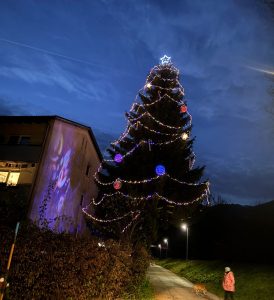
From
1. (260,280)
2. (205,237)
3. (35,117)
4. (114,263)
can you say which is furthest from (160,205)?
(205,237)

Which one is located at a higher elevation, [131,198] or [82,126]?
[82,126]

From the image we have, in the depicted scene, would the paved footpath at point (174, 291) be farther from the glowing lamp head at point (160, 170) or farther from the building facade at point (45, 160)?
the glowing lamp head at point (160, 170)

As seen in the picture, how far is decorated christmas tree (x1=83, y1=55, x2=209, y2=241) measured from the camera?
20.8 metres

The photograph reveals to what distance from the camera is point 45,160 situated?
70.8 ft

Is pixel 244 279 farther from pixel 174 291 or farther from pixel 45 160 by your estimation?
pixel 45 160

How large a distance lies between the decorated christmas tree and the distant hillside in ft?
12.4

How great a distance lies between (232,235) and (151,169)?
14.3m

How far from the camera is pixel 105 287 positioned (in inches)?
379

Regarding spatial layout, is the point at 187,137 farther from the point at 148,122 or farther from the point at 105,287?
the point at 105,287

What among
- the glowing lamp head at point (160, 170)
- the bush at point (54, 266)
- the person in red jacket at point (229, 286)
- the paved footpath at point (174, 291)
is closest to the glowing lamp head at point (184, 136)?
the glowing lamp head at point (160, 170)

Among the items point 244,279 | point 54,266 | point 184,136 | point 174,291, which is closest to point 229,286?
point 174,291

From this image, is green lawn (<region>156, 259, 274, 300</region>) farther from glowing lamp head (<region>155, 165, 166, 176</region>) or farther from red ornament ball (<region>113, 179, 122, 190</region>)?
red ornament ball (<region>113, 179, 122, 190</region>)

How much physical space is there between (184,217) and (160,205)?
1759 millimetres

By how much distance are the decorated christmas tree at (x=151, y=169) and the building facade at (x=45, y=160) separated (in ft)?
8.29
